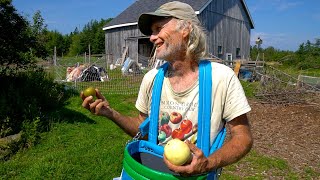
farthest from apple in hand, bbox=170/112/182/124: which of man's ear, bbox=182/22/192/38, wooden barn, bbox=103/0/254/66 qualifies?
wooden barn, bbox=103/0/254/66

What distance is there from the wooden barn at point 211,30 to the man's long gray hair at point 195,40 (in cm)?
1919

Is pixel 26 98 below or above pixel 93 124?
above

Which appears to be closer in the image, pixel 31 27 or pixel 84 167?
pixel 84 167

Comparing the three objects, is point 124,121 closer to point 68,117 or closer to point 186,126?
point 186,126

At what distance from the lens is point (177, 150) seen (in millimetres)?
1421

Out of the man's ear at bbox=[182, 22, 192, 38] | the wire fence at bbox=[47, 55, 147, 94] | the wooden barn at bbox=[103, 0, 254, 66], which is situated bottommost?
the wire fence at bbox=[47, 55, 147, 94]

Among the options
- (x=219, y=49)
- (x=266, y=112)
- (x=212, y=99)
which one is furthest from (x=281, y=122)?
(x=219, y=49)

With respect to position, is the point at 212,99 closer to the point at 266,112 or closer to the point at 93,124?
the point at 93,124

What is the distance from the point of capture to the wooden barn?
72.9 ft

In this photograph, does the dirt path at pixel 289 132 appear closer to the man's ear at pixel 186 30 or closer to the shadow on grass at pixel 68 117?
the shadow on grass at pixel 68 117

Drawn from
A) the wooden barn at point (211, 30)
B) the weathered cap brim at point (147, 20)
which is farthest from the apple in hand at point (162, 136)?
the wooden barn at point (211, 30)

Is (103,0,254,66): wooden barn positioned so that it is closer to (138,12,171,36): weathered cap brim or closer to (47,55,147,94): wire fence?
(47,55,147,94): wire fence

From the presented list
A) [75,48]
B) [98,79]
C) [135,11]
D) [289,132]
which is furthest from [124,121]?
[75,48]

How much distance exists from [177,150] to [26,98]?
650cm
